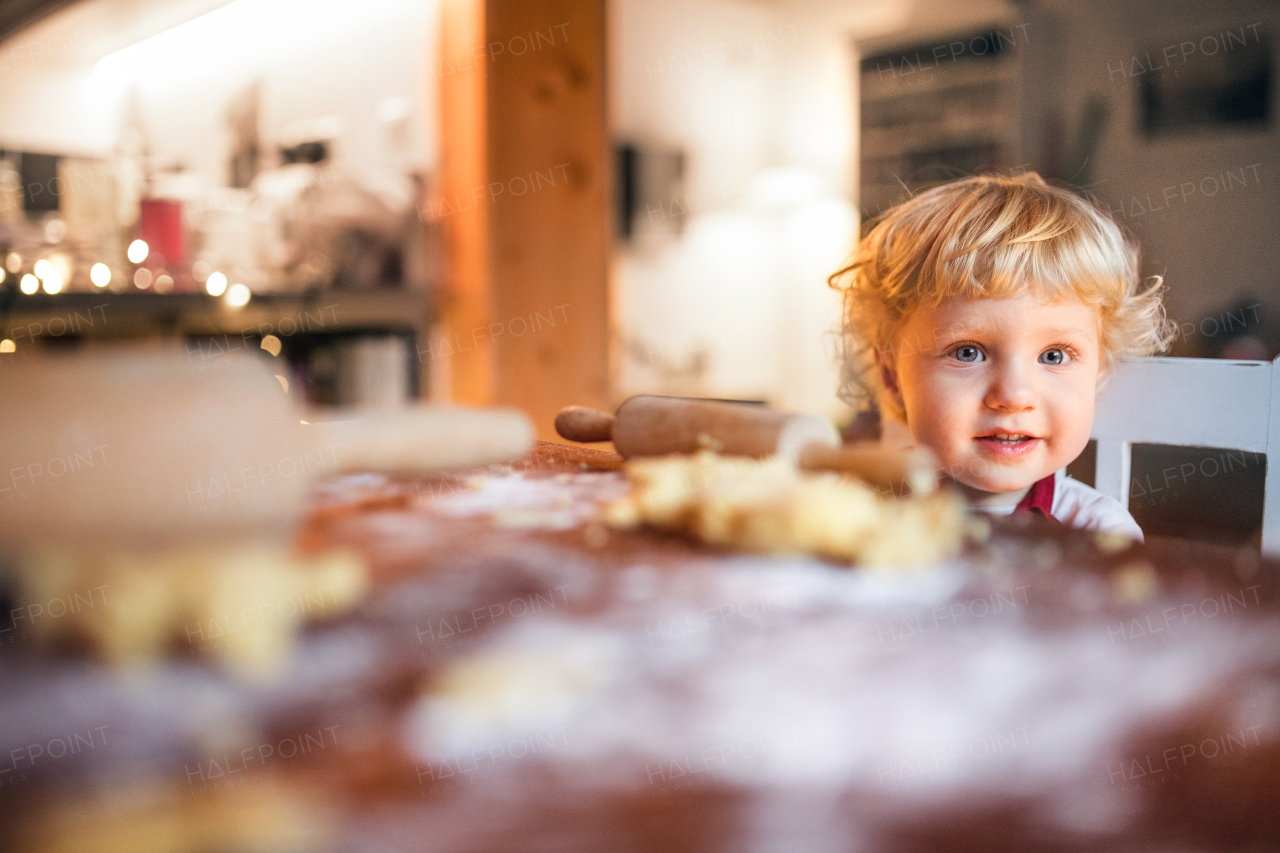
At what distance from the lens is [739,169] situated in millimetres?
3961

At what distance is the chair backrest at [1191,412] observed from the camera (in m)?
0.67

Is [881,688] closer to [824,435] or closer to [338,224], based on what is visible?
[824,435]

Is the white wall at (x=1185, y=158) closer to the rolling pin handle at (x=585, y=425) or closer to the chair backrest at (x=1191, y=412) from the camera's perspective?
the chair backrest at (x=1191, y=412)

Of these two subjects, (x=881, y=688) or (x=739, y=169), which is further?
(x=739, y=169)

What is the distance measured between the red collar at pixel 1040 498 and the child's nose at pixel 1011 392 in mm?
116

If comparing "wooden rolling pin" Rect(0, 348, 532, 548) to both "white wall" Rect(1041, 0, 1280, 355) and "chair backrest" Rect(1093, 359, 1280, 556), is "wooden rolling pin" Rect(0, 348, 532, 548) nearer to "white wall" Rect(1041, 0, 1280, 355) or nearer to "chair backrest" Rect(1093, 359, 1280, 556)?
"chair backrest" Rect(1093, 359, 1280, 556)

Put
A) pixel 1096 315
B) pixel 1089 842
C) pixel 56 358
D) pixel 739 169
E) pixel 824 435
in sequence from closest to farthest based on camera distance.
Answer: pixel 1089 842 < pixel 56 358 < pixel 824 435 < pixel 1096 315 < pixel 739 169

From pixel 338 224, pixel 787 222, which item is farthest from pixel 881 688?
pixel 787 222

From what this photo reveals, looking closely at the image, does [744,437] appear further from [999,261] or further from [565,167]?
[565,167]

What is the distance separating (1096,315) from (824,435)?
0.80 feet

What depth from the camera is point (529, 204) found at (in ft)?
6.88

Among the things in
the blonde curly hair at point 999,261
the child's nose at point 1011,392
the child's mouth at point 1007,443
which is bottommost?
the child's mouth at point 1007,443

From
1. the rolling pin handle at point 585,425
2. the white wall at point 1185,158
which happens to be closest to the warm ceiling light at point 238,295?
the rolling pin handle at point 585,425

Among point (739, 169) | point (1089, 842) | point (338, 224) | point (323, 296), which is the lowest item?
point (1089, 842)
